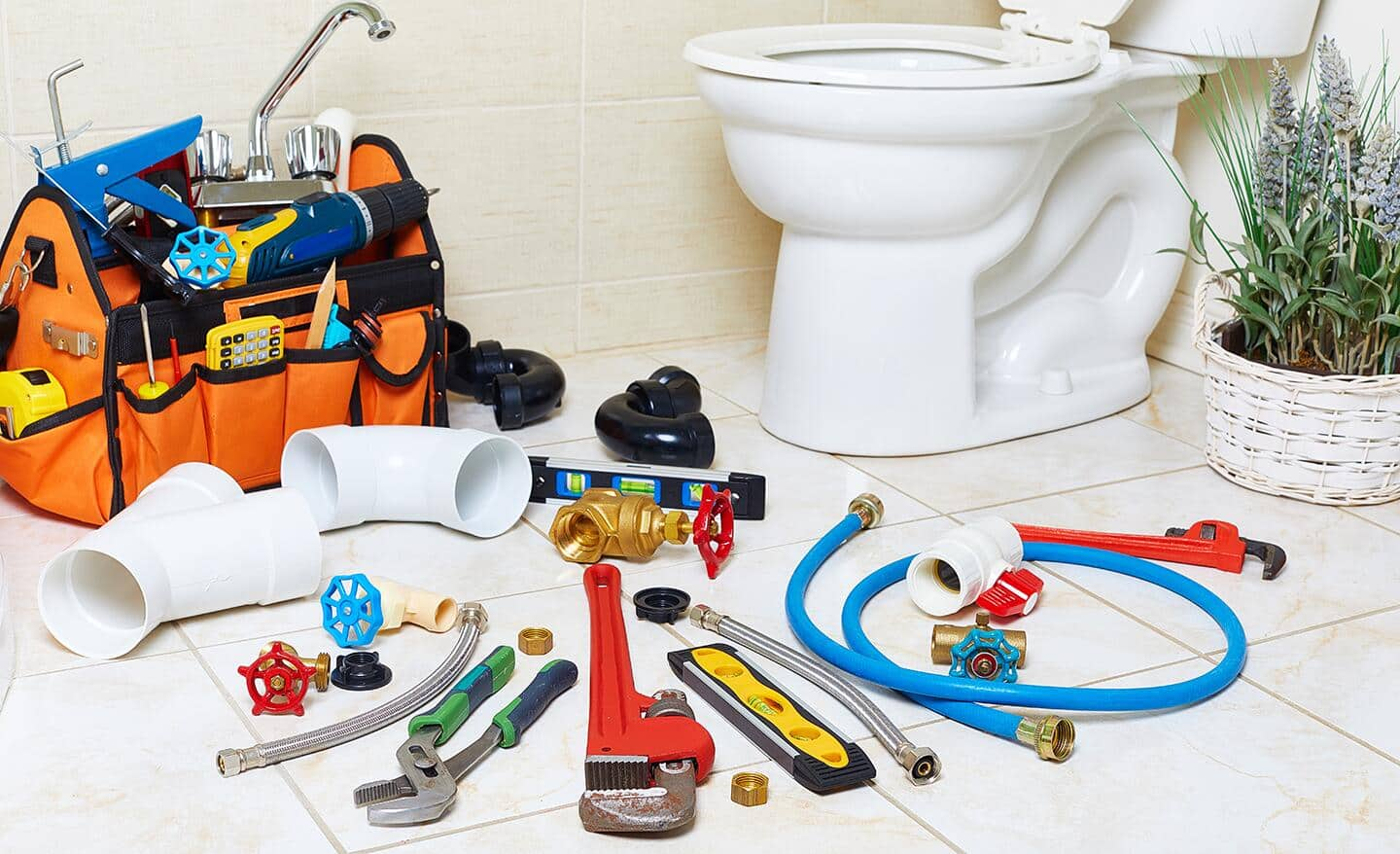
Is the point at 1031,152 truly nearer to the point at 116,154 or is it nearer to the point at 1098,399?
the point at 1098,399

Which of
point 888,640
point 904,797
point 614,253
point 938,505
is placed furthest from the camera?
point 614,253

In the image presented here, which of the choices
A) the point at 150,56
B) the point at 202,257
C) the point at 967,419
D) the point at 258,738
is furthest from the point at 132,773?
the point at 967,419

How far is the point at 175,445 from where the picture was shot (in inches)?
58.7

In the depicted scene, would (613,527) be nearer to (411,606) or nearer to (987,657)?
(411,606)

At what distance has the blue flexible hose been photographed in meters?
1.20

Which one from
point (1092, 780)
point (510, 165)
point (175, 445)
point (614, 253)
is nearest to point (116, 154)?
point (175, 445)

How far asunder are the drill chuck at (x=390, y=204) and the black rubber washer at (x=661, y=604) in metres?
0.54

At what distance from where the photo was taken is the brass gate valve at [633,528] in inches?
56.9

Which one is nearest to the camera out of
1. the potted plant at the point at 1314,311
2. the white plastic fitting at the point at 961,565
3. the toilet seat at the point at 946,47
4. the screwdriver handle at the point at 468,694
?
the screwdriver handle at the point at 468,694

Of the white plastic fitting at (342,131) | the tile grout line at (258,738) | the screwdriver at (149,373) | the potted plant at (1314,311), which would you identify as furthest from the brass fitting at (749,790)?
the white plastic fitting at (342,131)

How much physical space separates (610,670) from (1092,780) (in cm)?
39

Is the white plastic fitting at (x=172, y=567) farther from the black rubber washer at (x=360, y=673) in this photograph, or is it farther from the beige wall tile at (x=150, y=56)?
the beige wall tile at (x=150, y=56)

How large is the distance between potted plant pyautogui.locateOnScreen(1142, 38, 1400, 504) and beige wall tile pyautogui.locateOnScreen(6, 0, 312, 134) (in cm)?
113

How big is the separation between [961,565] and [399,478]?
577 millimetres
